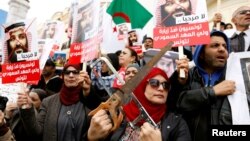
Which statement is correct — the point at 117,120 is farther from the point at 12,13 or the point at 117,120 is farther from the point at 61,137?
the point at 12,13

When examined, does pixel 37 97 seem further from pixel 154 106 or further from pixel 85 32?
pixel 154 106

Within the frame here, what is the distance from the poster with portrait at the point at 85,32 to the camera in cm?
383

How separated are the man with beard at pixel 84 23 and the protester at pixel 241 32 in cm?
150

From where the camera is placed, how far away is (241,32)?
4203mm

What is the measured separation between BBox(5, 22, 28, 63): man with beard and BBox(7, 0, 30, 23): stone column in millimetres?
3452

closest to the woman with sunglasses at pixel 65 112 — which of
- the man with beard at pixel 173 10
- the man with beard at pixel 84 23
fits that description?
the man with beard at pixel 84 23

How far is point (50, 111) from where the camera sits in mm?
3676

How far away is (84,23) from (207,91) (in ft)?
6.15

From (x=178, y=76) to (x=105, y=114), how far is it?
1.12m

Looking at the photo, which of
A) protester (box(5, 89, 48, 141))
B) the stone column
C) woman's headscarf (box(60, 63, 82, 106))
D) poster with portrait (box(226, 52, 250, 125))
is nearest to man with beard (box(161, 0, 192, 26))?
poster with portrait (box(226, 52, 250, 125))

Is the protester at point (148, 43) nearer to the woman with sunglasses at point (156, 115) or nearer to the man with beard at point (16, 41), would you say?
the man with beard at point (16, 41)

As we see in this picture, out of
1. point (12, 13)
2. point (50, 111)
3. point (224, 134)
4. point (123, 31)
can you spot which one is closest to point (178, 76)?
point (224, 134)

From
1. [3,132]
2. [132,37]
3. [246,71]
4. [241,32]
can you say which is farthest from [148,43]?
[246,71]

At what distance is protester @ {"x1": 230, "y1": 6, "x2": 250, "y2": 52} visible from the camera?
3.81 m
